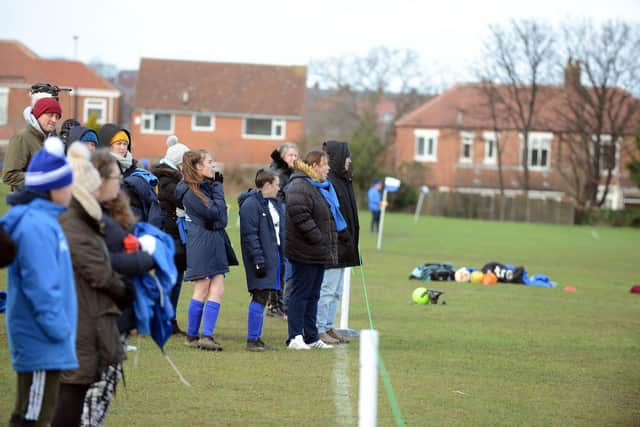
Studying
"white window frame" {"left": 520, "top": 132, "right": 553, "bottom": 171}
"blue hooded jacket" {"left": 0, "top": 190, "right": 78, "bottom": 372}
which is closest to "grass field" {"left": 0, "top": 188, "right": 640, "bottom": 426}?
"blue hooded jacket" {"left": 0, "top": 190, "right": 78, "bottom": 372}

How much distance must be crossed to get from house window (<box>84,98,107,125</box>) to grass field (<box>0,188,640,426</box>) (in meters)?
53.9

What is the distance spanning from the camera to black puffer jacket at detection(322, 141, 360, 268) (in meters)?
12.2

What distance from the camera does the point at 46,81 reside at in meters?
69.1

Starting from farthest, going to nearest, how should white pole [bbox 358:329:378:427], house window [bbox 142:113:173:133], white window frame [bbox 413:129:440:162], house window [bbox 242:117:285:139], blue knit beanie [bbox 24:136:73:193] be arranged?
white window frame [bbox 413:129:440:162]
house window [bbox 242:117:285:139]
house window [bbox 142:113:173:133]
blue knit beanie [bbox 24:136:73:193]
white pole [bbox 358:329:378:427]

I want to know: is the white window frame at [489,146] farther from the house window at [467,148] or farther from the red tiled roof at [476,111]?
the house window at [467,148]

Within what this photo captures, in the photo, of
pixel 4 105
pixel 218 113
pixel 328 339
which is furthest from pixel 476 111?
pixel 328 339

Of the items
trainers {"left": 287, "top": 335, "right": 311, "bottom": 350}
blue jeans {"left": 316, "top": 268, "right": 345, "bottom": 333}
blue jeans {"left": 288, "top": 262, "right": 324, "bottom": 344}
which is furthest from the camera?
blue jeans {"left": 316, "top": 268, "right": 345, "bottom": 333}

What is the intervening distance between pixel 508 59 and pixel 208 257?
6811cm

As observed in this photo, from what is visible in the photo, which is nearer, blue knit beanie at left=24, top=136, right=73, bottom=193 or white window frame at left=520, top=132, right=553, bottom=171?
blue knit beanie at left=24, top=136, right=73, bottom=193

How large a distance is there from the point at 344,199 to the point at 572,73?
213 feet

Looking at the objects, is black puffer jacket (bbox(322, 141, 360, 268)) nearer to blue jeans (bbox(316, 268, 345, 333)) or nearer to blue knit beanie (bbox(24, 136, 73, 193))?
blue jeans (bbox(316, 268, 345, 333))

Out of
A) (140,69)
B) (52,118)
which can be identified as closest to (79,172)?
(52,118)

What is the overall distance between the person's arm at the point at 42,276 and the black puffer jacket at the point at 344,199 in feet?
22.7

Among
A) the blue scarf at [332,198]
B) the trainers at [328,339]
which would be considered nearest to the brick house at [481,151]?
the trainers at [328,339]
